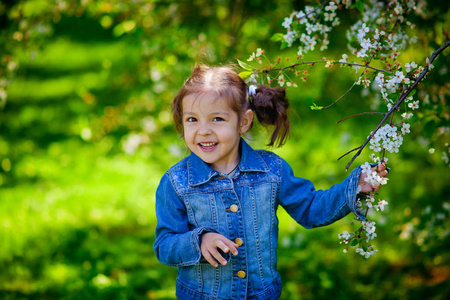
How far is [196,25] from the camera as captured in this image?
12.1 ft

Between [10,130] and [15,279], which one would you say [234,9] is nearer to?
[15,279]

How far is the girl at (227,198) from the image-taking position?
1.96 metres

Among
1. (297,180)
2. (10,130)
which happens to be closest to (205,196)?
(297,180)

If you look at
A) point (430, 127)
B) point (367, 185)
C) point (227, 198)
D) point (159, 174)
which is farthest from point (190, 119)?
point (159, 174)

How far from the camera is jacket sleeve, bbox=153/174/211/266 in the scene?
6.03 ft

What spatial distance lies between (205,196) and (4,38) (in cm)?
193

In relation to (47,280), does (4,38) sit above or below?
above

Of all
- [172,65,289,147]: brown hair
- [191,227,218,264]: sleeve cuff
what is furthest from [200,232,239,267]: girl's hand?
[172,65,289,147]: brown hair

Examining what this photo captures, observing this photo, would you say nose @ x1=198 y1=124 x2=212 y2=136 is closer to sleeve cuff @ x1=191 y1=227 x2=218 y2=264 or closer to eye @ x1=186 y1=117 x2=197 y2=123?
eye @ x1=186 y1=117 x2=197 y2=123

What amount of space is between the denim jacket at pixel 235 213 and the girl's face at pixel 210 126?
8 cm

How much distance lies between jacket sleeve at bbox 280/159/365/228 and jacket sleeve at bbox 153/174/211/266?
42cm

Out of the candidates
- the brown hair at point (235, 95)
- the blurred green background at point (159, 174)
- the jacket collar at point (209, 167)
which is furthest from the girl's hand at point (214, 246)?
the blurred green background at point (159, 174)

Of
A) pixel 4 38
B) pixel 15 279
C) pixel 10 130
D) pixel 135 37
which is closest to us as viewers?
pixel 4 38

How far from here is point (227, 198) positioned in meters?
1.98
